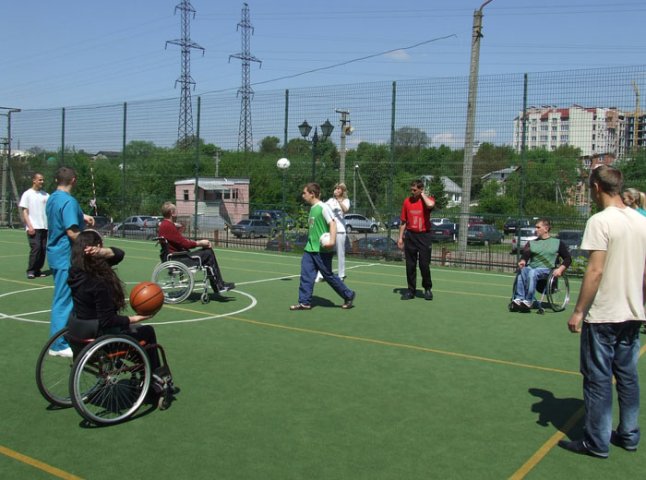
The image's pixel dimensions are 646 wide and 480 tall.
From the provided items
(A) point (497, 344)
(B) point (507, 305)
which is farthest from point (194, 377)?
(B) point (507, 305)

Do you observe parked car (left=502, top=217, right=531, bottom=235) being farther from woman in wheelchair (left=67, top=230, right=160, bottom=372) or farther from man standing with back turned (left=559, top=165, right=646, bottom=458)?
woman in wheelchair (left=67, top=230, right=160, bottom=372)

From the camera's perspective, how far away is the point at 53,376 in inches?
205

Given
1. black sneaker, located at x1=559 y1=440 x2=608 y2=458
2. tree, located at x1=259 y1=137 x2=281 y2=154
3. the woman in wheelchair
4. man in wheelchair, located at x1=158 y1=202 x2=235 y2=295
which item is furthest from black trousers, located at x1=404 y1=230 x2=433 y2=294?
tree, located at x1=259 y1=137 x2=281 y2=154

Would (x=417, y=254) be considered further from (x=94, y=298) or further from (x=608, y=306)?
(x=94, y=298)

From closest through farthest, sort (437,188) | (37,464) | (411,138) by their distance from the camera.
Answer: (37,464) → (411,138) → (437,188)

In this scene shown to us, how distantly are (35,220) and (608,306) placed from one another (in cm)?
1034

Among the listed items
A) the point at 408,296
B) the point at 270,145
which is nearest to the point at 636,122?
the point at 408,296

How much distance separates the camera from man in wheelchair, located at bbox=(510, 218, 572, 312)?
359 inches

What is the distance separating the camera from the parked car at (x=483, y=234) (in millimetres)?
14804

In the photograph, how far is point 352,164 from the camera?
20.6 metres

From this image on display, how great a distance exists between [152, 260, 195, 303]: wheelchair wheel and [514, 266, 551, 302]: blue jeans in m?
4.53

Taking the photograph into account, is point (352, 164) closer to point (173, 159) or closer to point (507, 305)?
point (173, 159)

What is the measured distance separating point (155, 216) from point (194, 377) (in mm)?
17384

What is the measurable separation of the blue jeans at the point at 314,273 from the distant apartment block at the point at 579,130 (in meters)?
A: 6.38
